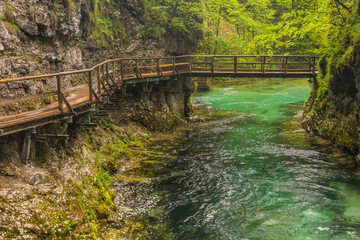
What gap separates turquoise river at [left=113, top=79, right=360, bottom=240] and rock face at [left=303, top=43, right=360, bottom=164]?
2.52 ft

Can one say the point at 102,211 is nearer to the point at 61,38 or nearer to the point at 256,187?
the point at 256,187

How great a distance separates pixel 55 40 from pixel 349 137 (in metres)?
13.9

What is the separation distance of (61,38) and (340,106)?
46.4ft

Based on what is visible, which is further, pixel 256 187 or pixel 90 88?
pixel 256 187

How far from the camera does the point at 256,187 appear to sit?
11.7m

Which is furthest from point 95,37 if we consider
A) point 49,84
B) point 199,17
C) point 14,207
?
point 14,207

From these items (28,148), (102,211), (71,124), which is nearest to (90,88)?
(71,124)

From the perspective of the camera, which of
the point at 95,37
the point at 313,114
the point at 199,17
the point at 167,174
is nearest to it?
the point at 167,174

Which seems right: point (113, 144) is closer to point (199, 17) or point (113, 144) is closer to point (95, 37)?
point (95, 37)

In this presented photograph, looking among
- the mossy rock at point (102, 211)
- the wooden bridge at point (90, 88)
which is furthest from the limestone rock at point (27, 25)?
the mossy rock at point (102, 211)

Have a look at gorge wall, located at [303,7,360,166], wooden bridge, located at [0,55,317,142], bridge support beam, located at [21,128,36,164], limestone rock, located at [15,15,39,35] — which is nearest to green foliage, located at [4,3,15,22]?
limestone rock, located at [15,15,39,35]

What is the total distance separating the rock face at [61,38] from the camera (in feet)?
33.2

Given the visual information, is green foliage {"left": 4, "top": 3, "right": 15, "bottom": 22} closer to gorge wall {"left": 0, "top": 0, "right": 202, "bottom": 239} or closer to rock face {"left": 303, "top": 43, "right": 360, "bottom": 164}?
gorge wall {"left": 0, "top": 0, "right": 202, "bottom": 239}

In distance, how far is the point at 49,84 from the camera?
1222 centimetres
